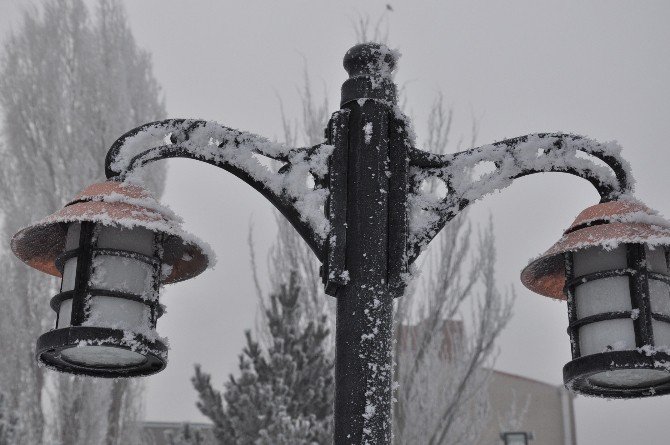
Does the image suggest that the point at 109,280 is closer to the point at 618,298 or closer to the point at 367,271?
the point at 367,271

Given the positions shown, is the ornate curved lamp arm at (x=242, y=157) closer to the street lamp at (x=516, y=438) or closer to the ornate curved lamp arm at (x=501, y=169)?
the ornate curved lamp arm at (x=501, y=169)

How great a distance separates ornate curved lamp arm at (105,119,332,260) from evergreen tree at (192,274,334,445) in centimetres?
575

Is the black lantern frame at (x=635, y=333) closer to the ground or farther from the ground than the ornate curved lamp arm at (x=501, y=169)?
closer to the ground

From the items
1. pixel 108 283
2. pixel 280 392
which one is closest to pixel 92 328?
pixel 108 283

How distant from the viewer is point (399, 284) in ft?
6.89

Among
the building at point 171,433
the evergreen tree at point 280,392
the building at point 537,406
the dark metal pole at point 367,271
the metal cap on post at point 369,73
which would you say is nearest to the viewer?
the dark metal pole at point 367,271

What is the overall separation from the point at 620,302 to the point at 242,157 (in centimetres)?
118

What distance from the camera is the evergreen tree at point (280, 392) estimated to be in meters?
7.95

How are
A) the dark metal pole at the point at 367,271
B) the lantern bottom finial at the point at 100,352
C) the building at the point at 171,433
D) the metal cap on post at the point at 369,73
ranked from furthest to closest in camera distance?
the building at the point at 171,433
the metal cap on post at the point at 369,73
the lantern bottom finial at the point at 100,352
the dark metal pole at the point at 367,271

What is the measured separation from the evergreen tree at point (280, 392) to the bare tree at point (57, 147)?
5881 mm

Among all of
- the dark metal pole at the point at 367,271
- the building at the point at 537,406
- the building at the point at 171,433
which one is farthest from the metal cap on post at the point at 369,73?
the building at the point at 537,406

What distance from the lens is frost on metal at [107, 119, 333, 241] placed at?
2250 mm

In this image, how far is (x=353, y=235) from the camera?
2.13 metres

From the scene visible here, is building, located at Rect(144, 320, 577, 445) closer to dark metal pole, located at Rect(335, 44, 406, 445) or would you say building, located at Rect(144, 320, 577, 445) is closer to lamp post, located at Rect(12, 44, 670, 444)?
lamp post, located at Rect(12, 44, 670, 444)
